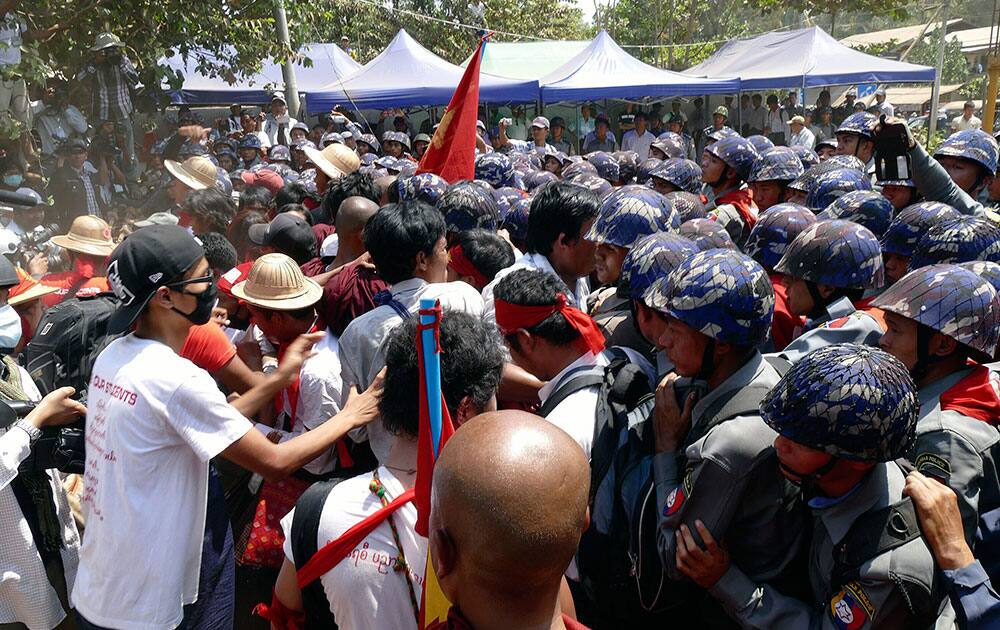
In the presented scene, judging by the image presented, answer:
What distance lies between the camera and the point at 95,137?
408 inches

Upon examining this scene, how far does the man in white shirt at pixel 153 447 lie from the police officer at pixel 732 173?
4234 millimetres

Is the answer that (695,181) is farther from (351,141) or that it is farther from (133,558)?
(351,141)

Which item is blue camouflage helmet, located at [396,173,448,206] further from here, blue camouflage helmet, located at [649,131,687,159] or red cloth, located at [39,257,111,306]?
blue camouflage helmet, located at [649,131,687,159]

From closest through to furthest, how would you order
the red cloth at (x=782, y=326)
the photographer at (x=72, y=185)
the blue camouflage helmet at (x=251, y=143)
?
1. the red cloth at (x=782, y=326)
2. the photographer at (x=72, y=185)
3. the blue camouflage helmet at (x=251, y=143)

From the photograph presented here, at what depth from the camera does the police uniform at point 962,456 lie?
2217 mm

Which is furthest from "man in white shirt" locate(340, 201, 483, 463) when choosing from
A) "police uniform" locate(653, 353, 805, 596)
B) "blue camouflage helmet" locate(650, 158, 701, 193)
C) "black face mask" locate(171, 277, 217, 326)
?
"blue camouflage helmet" locate(650, 158, 701, 193)

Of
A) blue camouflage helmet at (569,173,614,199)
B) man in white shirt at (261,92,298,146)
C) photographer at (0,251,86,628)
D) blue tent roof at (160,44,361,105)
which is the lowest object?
photographer at (0,251,86,628)

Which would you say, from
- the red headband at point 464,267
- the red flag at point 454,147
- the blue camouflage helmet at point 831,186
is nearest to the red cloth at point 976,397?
the red headband at point 464,267

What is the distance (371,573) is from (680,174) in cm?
501

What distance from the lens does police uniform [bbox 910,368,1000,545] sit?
7.27ft

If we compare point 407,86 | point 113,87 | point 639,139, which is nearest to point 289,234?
point 113,87

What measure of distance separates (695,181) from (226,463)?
4410 millimetres

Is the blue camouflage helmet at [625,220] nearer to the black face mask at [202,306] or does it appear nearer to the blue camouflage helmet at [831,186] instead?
the black face mask at [202,306]

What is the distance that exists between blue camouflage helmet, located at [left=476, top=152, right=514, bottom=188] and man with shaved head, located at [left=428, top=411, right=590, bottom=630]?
6.03 m
